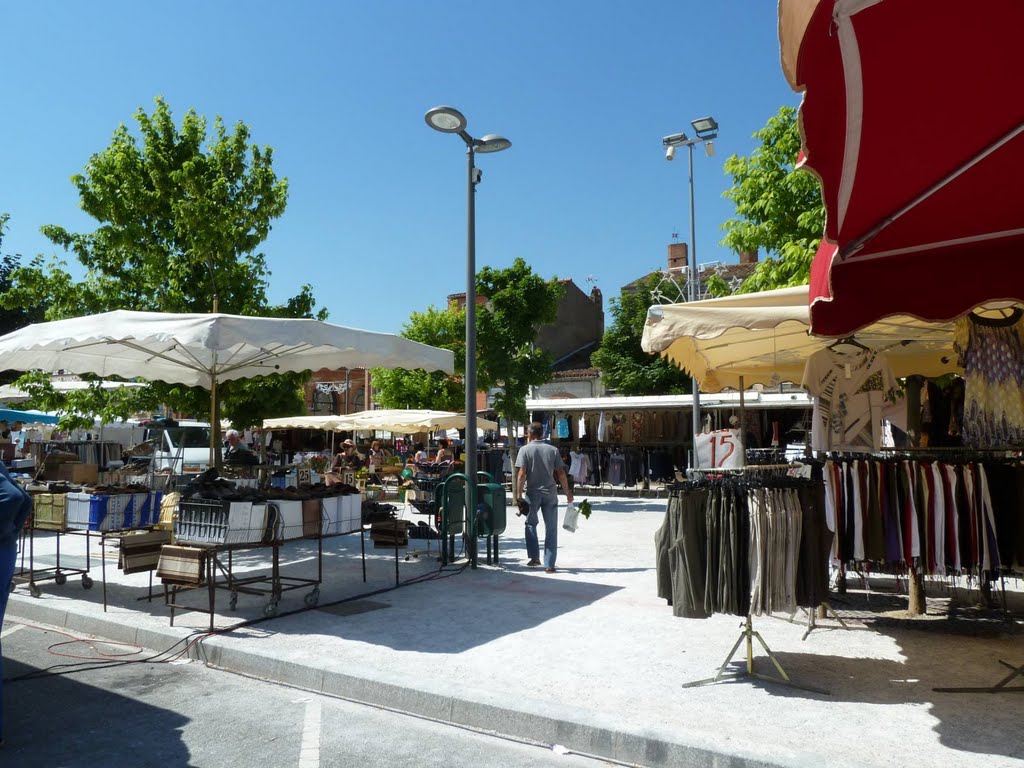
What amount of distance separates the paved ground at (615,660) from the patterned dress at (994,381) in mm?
1583

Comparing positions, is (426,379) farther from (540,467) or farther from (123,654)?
(123,654)

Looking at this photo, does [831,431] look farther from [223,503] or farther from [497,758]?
[223,503]

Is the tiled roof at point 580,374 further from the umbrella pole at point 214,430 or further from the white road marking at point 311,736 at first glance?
the white road marking at point 311,736

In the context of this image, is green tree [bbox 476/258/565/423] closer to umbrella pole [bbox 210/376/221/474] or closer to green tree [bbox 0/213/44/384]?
umbrella pole [bbox 210/376/221/474]

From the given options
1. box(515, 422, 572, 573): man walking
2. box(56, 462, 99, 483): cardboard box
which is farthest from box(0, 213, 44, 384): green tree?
box(515, 422, 572, 573): man walking

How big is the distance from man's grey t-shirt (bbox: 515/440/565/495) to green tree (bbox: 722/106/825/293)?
5952 millimetres

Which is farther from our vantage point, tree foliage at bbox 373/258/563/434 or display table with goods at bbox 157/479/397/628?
tree foliage at bbox 373/258/563/434

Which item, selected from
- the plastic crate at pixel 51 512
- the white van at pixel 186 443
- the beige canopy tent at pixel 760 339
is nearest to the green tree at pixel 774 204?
the beige canopy tent at pixel 760 339

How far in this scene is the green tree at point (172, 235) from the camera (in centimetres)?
1218

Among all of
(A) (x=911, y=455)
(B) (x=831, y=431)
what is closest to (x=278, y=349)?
(B) (x=831, y=431)

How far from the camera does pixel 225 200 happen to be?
42.0 feet

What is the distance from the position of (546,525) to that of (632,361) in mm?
25556

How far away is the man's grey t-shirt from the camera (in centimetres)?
935

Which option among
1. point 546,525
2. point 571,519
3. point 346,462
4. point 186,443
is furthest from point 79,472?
point 186,443
